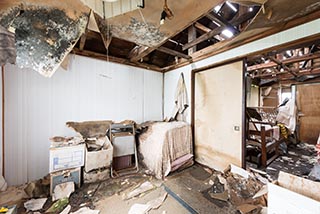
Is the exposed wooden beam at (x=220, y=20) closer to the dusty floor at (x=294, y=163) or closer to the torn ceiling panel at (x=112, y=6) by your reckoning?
the torn ceiling panel at (x=112, y=6)

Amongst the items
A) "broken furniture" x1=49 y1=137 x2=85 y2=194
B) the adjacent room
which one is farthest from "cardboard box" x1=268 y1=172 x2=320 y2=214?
"broken furniture" x1=49 y1=137 x2=85 y2=194

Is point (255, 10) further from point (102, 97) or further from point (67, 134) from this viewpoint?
point (67, 134)

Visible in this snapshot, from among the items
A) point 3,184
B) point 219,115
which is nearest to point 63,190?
point 3,184

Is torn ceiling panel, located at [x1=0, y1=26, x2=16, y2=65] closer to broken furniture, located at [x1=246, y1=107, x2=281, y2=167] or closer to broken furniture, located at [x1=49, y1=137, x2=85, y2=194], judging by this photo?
broken furniture, located at [x1=49, y1=137, x2=85, y2=194]

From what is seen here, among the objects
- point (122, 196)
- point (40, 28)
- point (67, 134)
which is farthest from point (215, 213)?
point (40, 28)

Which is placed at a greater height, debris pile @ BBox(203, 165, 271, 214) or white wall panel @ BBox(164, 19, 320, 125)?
white wall panel @ BBox(164, 19, 320, 125)

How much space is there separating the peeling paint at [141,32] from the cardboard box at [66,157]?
1.88 meters

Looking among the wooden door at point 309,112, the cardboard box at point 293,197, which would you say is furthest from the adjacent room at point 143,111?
the wooden door at point 309,112

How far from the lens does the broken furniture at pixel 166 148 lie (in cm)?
259

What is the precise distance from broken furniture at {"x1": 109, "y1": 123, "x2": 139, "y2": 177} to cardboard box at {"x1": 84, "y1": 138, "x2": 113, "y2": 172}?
30 cm

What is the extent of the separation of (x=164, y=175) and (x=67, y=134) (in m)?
2.05

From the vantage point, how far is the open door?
2.43 metres

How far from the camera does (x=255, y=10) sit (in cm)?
198

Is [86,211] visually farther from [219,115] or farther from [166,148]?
[219,115]
